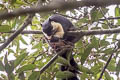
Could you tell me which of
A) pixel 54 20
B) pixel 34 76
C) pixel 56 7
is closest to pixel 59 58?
pixel 34 76

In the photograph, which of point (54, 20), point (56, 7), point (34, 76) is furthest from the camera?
point (54, 20)

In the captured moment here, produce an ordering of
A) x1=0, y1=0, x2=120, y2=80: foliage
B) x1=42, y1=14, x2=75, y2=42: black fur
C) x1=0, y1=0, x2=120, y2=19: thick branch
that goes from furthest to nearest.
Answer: x1=42, y1=14, x2=75, y2=42: black fur → x1=0, y1=0, x2=120, y2=80: foliage → x1=0, y1=0, x2=120, y2=19: thick branch

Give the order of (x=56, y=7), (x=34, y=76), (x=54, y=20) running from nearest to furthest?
(x=56, y=7), (x=34, y=76), (x=54, y=20)

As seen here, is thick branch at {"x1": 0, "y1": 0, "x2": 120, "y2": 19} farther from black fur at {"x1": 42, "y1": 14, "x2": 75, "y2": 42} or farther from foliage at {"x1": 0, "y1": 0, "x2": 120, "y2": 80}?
black fur at {"x1": 42, "y1": 14, "x2": 75, "y2": 42}

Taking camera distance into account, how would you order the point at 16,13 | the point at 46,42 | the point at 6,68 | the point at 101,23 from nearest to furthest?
the point at 16,13 → the point at 6,68 → the point at 101,23 → the point at 46,42

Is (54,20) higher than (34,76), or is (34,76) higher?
(54,20)

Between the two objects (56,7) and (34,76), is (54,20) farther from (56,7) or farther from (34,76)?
(56,7)

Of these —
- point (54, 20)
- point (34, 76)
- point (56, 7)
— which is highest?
point (56, 7)

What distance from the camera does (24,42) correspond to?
6.28ft

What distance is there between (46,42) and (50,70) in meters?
0.62

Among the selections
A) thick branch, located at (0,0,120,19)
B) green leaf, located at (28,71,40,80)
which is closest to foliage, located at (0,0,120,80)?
green leaf, located at (28,71,40,80)

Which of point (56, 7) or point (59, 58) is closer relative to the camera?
point (56, 7)

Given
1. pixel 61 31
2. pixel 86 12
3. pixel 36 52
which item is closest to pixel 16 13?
pixel 86 12

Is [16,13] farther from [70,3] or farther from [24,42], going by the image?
[24,42]
